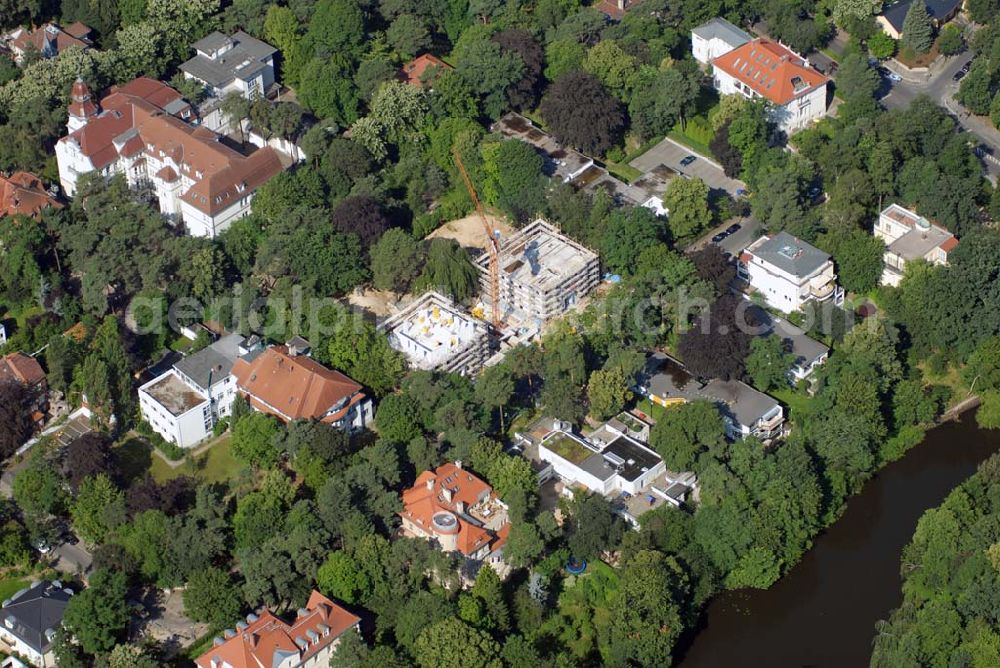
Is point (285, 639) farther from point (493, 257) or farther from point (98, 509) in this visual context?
point (493, 257)

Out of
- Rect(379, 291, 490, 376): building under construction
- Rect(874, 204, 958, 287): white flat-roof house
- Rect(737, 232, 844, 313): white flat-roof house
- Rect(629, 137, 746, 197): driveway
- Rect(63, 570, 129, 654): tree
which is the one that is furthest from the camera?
Rect(629, 137, 746, 197): driveway

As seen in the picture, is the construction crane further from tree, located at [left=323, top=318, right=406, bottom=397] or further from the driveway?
the driveway

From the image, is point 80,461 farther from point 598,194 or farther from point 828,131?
point 828,131

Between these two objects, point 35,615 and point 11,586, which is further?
point 11,586

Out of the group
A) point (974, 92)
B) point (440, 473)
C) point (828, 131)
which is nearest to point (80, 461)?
point (440, 473)

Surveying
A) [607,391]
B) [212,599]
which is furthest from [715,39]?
[212,599]

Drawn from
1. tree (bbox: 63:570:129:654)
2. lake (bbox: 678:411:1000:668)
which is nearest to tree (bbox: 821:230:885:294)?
lake (bbox: 678:411:1000:668)
